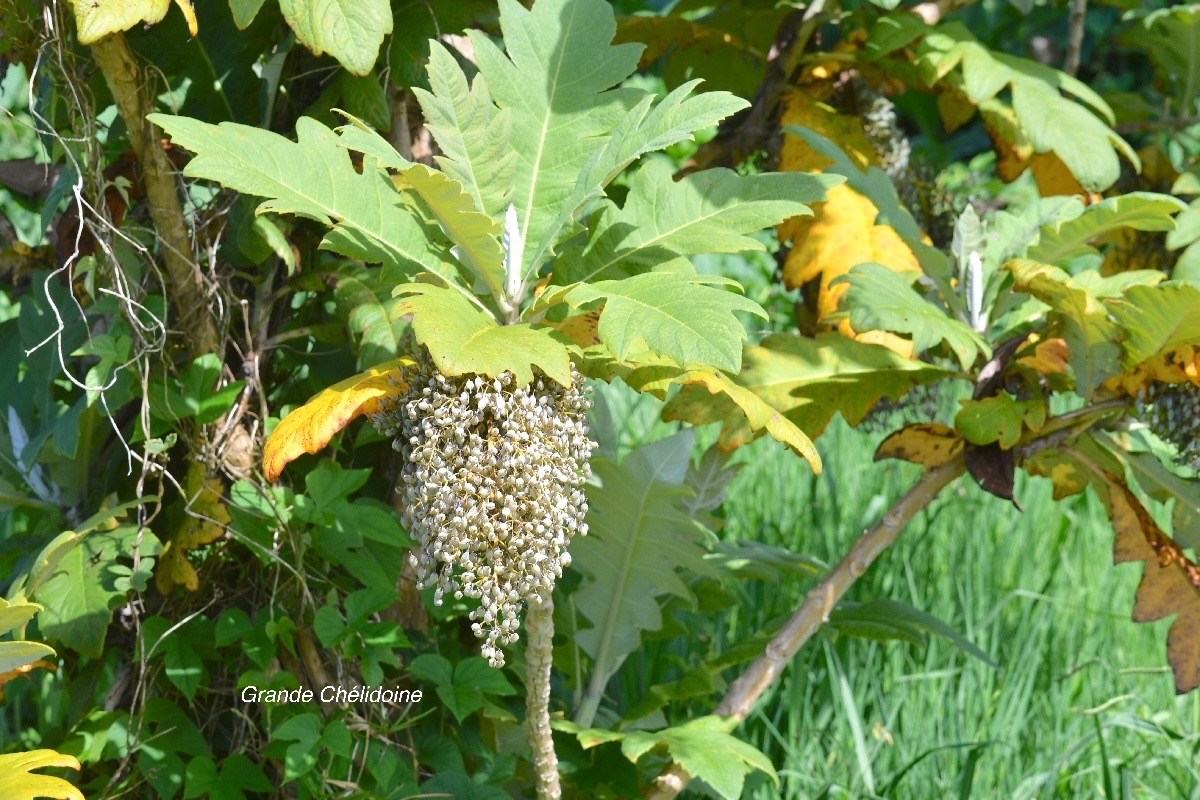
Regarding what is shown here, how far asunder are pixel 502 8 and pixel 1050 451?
0.87 m

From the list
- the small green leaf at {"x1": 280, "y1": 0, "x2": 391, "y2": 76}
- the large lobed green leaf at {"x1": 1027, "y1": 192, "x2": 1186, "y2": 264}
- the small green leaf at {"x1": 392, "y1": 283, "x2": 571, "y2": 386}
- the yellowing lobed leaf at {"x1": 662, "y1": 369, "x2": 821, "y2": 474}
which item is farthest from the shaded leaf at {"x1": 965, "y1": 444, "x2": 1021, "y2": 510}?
the small green leaf at {"x1": 280, "y1": 0, "x2": 391, "y2": 76}

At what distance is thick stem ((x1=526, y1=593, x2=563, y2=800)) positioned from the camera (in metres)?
1.27

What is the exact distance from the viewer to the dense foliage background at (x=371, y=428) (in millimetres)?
1356

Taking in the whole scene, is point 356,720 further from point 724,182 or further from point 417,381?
point 724,182

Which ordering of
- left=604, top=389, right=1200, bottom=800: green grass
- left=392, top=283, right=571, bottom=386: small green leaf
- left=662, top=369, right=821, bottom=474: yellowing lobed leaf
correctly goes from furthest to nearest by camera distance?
left=604, top=389, right=1200, bottom=800: green grass
left=662, top=369, right=821, bottom=474: yellowing lobed leaf
left=392, top=283, right=571, bottom=386: small green leaf

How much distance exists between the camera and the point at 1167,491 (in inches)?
59.9

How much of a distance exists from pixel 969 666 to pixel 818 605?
75cm

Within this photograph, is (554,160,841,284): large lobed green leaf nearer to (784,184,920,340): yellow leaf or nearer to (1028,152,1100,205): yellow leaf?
(784,184,920,340): yellow leaf

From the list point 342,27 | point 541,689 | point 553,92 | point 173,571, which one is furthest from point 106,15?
point 541,689

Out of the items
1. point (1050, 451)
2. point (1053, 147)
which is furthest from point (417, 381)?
point (1053, 147)

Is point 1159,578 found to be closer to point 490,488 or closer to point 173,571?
point 490,488

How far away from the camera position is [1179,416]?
1381 millimetres

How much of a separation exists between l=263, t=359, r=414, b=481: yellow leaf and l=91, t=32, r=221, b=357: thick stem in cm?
39

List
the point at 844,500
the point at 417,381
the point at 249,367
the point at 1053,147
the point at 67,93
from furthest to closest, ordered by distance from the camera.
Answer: the point at 844,500 < the point at 1053,147 < the point at 249,367 < the point at 67,93 < the point at 417,381
